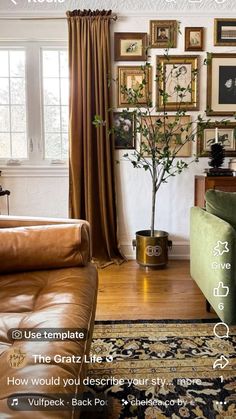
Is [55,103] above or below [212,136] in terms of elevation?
above

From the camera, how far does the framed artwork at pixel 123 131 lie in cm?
334

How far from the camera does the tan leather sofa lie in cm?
86

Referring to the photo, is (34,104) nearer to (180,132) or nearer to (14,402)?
(180,132)

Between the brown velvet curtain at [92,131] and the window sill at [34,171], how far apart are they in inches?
7.8

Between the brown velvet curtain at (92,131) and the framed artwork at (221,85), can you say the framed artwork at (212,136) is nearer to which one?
the framed artwork at (221,85)

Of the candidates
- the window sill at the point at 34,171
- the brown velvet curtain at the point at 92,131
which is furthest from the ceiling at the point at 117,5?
the window sill at the point at 34,171

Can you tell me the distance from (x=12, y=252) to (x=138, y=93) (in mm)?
2048

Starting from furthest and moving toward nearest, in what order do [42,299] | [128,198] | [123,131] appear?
[128,198] → [123,131] → [42,299]

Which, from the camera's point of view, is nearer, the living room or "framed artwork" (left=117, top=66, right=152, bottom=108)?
the living room

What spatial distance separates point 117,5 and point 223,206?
7.19 feet

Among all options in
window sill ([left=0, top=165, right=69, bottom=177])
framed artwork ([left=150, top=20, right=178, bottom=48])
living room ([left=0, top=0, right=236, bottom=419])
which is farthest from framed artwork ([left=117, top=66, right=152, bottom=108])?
window sill ([left=0, top=165, right=69, bottom=177])

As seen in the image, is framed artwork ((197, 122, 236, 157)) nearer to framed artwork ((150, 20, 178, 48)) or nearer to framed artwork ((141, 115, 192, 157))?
framed artwork ((141, 115, 192, 157))

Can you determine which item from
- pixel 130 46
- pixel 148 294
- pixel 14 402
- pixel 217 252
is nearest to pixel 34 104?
pixel 130 46

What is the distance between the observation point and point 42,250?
1658mm
